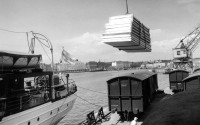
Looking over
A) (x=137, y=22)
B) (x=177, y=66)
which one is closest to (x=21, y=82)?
(x=137, y=22)

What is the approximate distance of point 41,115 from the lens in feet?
40.4

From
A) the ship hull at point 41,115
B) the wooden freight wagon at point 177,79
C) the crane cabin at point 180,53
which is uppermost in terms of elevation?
the crane cabin at point 180,53

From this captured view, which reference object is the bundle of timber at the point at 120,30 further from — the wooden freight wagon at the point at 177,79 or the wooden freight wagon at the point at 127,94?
the wooden freight wagon at the point at 177,79

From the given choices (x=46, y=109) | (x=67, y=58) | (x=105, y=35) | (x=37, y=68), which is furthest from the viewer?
(x=67, y=58)

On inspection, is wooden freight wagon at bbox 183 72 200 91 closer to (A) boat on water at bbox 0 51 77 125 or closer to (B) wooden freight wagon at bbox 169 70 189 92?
(B) wooden freight wagon at bbox 169 70 189 92

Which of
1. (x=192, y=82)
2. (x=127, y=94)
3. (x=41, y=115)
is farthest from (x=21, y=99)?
(x=192, y=82)

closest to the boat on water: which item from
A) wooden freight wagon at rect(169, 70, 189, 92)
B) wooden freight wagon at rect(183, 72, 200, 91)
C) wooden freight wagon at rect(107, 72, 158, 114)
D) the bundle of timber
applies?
wooden freight wagon at rect(107, 72, 158, 114)

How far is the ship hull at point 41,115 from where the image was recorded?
34.2ft

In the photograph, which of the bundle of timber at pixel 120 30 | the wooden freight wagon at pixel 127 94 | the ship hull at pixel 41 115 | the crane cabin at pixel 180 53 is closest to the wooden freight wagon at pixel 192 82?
the wooden freight wagon at pixel 127 94

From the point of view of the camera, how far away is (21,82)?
1317 centimetres

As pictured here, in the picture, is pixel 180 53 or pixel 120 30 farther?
pixel 180 53

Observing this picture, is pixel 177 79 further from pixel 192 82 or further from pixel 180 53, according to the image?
pixel 180 53

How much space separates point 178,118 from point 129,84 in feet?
40.9

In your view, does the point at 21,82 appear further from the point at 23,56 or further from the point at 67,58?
the point at 67,58
